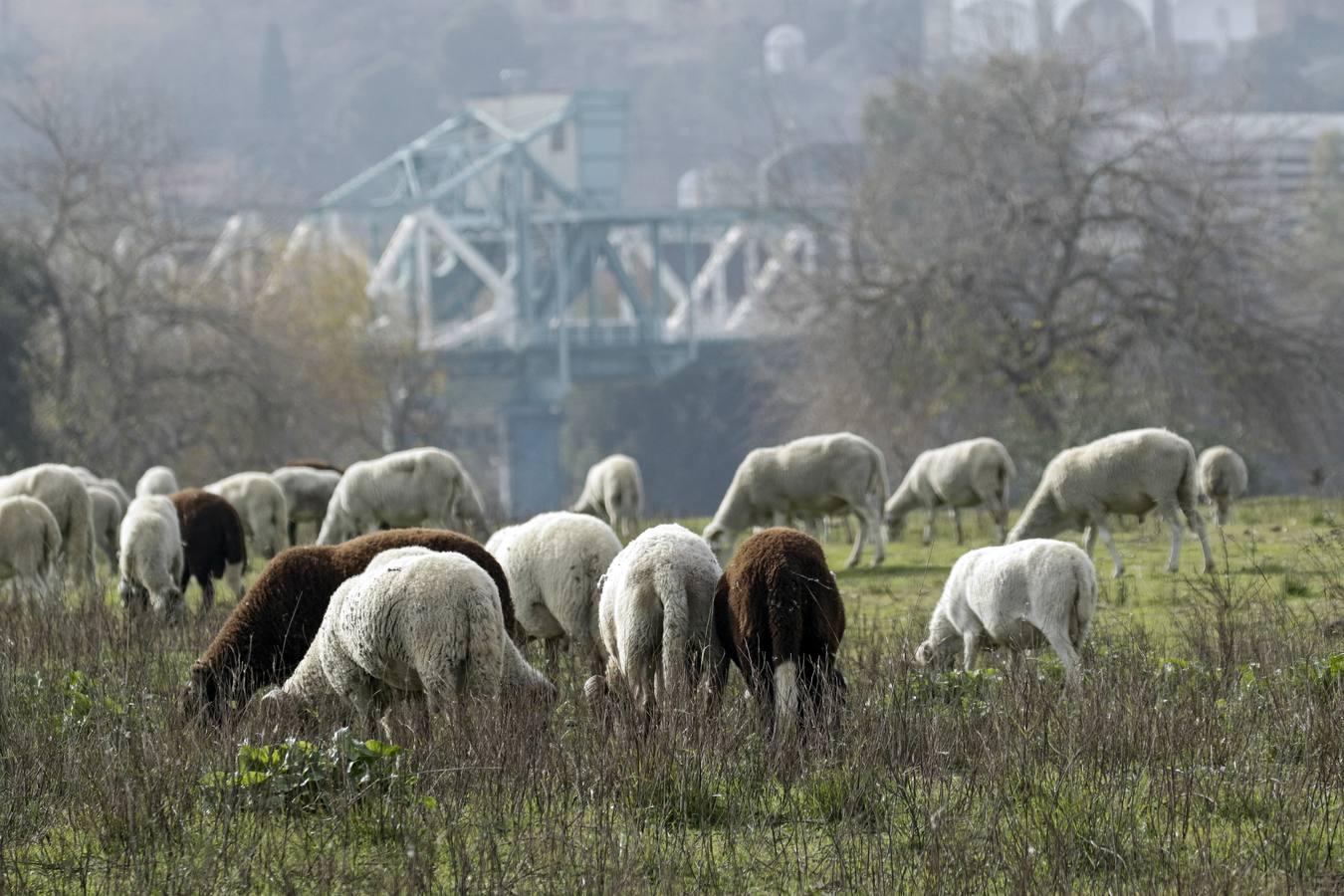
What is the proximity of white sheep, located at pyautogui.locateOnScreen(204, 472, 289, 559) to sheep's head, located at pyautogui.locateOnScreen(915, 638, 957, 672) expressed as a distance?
10402mm

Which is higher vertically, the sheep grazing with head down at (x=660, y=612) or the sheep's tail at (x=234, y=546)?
the sheep grazing with head down at (x=660, y=612)

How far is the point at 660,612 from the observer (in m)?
9.26

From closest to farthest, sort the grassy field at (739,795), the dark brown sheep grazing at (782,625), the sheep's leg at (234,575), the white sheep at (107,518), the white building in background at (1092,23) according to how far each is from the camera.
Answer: the grassy field at (739,795)
the dark brown sheep grazing at (782,625)
the sheep's leg at (234,575)
the white sheep at (107,518)
the white building in background at (1092,23)

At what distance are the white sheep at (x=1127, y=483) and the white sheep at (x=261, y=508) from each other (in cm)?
797

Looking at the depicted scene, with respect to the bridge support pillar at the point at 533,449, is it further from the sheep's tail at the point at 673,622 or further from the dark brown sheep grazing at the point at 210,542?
the sheep's tail at the point at 673,622

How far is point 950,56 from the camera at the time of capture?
174 feet

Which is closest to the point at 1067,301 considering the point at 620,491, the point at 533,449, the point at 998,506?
the point at 620,491

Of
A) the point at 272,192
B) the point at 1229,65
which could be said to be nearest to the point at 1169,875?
the point at 1229,65

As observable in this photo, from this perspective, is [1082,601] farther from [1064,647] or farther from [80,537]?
[80,537]

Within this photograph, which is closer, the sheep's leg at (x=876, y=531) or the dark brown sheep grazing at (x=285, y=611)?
the dark brown sheep grazing at (x=285, y=611)

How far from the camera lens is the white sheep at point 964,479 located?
66.7 feet

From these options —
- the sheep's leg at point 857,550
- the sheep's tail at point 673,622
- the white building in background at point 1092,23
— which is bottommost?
the sheep's leg at point 857,550

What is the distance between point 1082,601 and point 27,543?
30.1 ft

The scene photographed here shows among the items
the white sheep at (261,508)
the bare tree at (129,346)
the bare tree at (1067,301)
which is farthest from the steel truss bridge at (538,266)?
the white sheep at (261,508)
